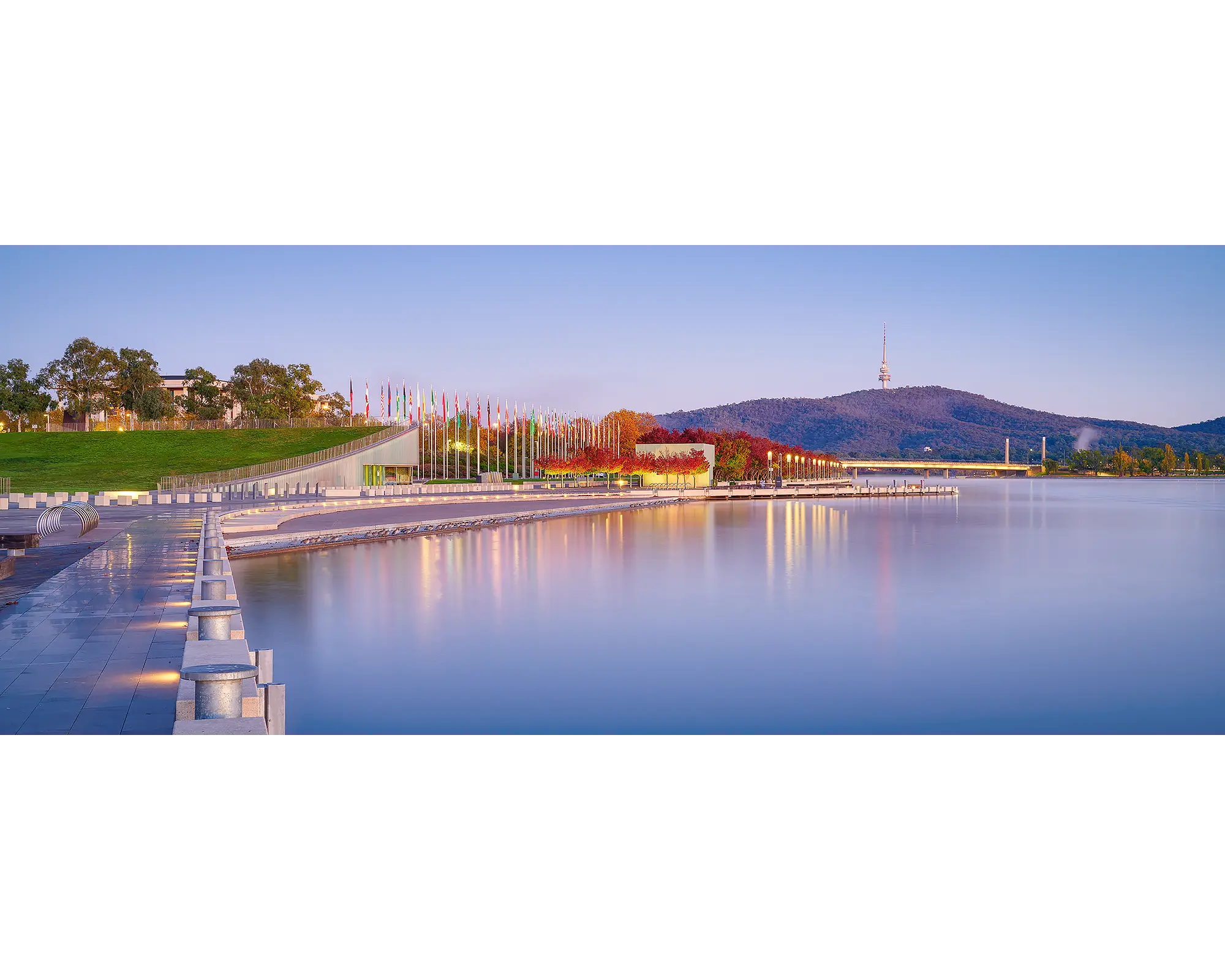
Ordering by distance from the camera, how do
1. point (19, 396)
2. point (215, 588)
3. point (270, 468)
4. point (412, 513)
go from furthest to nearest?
point (19, 396)
point (270, 468)
point (412, 513)
point (215, 588)

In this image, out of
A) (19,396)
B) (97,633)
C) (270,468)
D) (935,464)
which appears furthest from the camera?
(935,464)

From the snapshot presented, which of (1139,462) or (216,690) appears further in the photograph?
(1139,462)

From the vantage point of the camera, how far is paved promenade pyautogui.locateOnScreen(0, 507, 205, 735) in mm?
5855

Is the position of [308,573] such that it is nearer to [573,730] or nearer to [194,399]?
[573,730]

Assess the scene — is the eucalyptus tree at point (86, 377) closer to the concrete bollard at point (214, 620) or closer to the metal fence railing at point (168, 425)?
the metal fence railing at point (168, 425)

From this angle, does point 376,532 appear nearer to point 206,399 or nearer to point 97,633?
point 97,633

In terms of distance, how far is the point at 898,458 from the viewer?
12975cm

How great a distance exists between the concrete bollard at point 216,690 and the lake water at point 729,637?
3419mm

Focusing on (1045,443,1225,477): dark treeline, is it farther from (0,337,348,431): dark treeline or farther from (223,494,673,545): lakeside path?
(223,494,673,545): lakeside path

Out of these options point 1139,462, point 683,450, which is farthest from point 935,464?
point 683,450

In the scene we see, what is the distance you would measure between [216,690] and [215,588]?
3711 mm

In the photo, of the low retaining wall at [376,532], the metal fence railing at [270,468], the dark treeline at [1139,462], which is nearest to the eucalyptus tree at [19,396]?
the metal fence railing at [270,468]

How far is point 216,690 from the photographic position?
5.31 m
